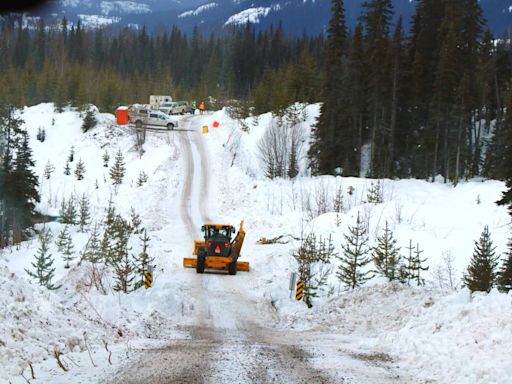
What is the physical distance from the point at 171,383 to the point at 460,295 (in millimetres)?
6816

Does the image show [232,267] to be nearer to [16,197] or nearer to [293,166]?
[16,197]

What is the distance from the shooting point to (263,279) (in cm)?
2198

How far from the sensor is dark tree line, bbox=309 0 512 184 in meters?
46.2

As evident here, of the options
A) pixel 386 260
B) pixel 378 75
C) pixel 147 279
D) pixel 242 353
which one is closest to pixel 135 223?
pixel 147 279

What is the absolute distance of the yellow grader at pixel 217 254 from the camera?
23.0 metres

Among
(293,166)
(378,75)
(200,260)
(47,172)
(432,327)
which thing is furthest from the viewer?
(47,172)

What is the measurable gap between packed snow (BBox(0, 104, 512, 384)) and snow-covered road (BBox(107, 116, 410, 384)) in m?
0.35

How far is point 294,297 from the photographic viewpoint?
61.0ft

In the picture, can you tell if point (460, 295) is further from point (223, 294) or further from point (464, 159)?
point (464, 159)

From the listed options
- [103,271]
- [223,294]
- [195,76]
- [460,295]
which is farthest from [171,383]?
[195,76]

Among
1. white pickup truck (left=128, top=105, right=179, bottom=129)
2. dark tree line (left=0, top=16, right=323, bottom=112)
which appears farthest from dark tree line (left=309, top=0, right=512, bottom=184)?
white pickup truck (left=128, top=105, right=179, bottom=129)

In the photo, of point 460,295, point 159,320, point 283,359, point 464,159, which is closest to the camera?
point 283,359

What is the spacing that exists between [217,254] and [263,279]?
2.50 m

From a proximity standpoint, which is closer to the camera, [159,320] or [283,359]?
[283,359]
